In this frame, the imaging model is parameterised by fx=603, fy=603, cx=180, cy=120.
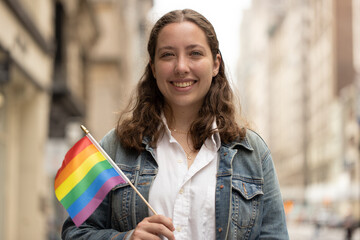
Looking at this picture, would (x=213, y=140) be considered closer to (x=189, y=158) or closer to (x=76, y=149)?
(x=189, y=158)

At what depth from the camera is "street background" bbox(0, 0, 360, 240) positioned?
12.8 m

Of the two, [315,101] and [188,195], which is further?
[315,101]

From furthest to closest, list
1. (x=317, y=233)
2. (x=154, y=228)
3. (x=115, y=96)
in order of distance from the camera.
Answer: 1. (x=115, y=96)
2. (x=317, y=233)
3. (x=154, y=228)

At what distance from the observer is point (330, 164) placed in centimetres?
7706

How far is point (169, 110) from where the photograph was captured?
9.61ft

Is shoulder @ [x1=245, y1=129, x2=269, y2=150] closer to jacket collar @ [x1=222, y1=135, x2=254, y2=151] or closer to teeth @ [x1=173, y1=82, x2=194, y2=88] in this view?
jacket collar @ [x1=222, y1=135, x2=254, y2=151]

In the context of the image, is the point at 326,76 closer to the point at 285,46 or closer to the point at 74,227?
the point at 285,46

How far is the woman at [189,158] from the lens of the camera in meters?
2.64

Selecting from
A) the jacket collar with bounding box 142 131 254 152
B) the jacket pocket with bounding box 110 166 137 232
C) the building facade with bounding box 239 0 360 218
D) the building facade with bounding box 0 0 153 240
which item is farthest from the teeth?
the building facade with bounding box 239 0 360 218

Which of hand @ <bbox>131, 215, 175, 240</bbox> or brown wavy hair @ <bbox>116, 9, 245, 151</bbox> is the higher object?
brown wavy hair @ <bbox>116, 9, 245, 151</bbox>

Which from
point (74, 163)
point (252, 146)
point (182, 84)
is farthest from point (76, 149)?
point (252, 146)

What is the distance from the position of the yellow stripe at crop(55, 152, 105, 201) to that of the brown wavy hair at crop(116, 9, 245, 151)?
Result: 0.15 m

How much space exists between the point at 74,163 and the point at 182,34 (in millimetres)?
797

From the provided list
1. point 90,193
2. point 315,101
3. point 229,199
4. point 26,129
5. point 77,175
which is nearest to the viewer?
point 229,199
